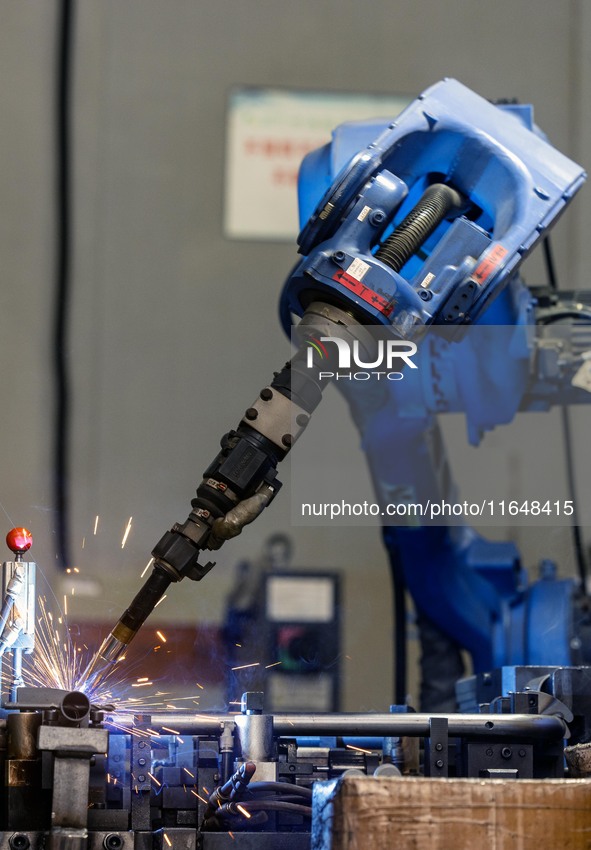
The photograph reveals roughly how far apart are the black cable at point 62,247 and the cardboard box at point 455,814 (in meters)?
2.60

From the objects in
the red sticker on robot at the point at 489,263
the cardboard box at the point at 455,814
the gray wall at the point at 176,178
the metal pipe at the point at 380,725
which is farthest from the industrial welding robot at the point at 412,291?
the gray wall at the point at 176,178

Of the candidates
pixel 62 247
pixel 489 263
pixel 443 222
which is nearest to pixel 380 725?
pixel 489 263

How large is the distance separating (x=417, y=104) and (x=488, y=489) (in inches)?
87.9

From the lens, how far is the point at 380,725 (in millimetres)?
2355

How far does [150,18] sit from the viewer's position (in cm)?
483

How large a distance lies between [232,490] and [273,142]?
276 cm

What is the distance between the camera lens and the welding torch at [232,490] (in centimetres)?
236

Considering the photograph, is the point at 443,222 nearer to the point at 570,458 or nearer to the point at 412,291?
the point at 412,291

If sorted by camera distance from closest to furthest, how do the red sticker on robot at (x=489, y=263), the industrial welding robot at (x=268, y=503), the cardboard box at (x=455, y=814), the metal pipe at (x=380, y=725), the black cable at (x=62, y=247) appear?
the cardboard box at (x=455, y=814)
the industrial welding robot at (x=268, y=503)
the metal pipe at (x=380, y=725)
the red sticker on robot at (x=489, y=263)
the black cable at (x=62, y=247)

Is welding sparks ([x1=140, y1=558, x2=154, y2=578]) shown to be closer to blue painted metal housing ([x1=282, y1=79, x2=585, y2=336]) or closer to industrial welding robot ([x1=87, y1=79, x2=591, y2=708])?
industrial welding robot ([x1=87, y1=79, x2=591, y2=708])

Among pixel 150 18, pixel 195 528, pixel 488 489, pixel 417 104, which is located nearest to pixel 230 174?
pixel 150 18

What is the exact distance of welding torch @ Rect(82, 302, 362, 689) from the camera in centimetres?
236

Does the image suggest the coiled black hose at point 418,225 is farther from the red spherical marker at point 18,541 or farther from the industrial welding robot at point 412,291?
the red spherical marker at point 18,541

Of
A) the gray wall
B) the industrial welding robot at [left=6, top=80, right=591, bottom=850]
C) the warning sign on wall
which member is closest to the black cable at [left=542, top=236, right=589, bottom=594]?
the industrial welding robot at [left=6, top=80, right=591, bottom=850]
